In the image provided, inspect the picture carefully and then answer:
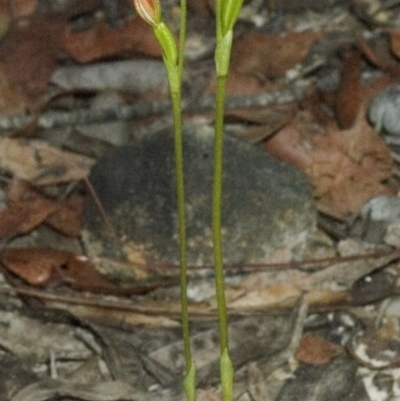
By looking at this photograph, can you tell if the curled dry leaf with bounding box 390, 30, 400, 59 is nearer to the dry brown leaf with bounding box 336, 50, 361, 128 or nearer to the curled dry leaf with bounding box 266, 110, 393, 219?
the dry brown leaf with bounding box 336, 50, 361, 128

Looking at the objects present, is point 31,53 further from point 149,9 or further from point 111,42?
point 149,9

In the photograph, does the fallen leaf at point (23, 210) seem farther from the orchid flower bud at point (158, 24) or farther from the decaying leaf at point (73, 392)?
the orchid flower bud at point (158, 24)

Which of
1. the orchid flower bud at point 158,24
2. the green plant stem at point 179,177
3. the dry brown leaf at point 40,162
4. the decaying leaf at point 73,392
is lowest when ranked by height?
the decaying leaf at point 73,392

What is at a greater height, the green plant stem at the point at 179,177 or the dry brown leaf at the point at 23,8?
the dry brown leaf at the point at 23,8

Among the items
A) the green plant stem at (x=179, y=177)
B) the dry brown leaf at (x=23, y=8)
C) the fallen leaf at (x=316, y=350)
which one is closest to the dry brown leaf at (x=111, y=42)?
the dry brown leaf at (x=23, y=8)

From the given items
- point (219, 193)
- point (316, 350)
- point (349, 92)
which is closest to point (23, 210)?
point (316, 350)

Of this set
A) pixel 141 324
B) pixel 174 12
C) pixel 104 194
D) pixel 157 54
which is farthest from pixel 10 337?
pixel 174 12
